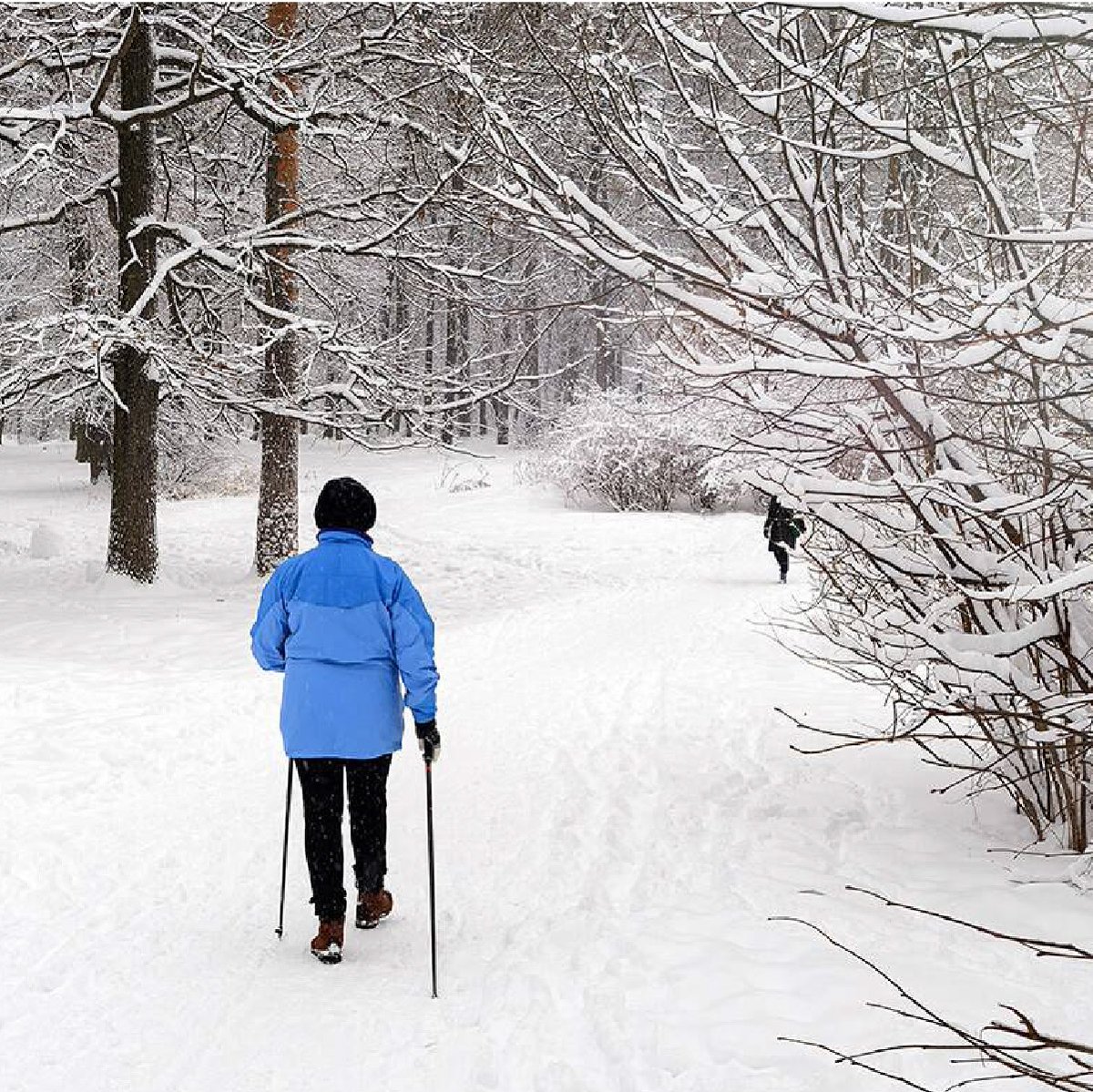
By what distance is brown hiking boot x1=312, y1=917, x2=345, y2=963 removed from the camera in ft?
13.7

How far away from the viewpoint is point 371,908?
14.8 ft

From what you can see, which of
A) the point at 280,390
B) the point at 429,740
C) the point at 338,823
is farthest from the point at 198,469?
the point at 429,740

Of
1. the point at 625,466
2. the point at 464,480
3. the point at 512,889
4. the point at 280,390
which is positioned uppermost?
the point at 280,390

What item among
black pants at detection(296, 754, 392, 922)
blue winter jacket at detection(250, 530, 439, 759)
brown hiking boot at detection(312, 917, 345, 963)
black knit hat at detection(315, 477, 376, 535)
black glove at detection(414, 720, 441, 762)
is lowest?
brown hiking boot at detection(312, 917, 345, 963)

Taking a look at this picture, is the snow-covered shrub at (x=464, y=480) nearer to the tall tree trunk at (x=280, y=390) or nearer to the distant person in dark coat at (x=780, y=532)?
the distant person in dark coat at (x=780, y=532)

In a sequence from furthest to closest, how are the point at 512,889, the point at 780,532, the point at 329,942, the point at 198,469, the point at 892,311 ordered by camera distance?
the point at 198,469 < the point at 780,532 < the point at 512,889 < the point at 329,942 < the point at 892,311

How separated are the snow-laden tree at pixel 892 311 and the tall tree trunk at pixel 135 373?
8.63 metres

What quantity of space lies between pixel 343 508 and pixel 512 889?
1.96 m

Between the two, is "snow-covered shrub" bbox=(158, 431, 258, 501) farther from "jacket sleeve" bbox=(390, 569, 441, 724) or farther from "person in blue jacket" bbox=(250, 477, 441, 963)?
"jacket sleeve" bbox=(390, 569, 441, 724)

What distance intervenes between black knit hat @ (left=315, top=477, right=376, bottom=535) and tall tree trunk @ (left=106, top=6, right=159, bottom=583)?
8585mm

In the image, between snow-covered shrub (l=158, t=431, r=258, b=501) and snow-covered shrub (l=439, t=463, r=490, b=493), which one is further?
snow-covered shrub (l=439, t=463, r=490, b=493)

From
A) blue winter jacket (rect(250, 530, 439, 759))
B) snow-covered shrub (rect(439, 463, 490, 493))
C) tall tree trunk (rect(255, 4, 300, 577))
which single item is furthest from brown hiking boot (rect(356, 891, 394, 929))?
snow-covered shrub (rect(439, 463, 490, 493))

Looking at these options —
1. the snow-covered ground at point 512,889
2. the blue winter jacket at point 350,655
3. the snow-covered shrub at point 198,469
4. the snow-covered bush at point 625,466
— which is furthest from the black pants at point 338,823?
the snow-covered bush at point 625,466

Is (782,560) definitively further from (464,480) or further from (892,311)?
(464,480)
